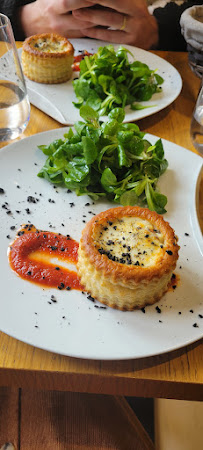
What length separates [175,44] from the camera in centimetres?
296

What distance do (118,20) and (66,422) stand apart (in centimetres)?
207

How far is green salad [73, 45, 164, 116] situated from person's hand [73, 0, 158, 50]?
1.39ft

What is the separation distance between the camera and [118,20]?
257 centimetres

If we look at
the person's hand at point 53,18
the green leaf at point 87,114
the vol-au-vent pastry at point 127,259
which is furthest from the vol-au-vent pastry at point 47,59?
the vol-au-vent pastry at point 127,259

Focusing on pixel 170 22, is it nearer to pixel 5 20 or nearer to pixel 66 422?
pixel 5 20

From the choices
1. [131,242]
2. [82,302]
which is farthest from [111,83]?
[82,302]

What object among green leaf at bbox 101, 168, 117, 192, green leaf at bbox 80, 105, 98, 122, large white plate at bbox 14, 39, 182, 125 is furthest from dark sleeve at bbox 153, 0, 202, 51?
green leaf at bbox 101, 168, 117, 192

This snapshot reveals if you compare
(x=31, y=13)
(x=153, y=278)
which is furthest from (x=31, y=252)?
(x=31, y=13)

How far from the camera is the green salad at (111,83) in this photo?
81.2 inches

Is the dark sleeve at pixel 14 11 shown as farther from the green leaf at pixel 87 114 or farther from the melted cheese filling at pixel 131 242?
the melted cheese filling at pixel 131 242

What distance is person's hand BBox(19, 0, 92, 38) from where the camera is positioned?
8.16 ft

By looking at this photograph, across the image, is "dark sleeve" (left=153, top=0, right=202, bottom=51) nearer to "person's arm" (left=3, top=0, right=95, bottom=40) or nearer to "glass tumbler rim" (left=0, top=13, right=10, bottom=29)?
"person's arm" (left=3, top=0, right=95, bottom=40)

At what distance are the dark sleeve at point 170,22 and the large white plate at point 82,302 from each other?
1.57m

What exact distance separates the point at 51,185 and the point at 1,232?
0.31 meters
